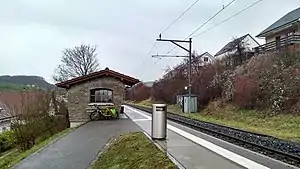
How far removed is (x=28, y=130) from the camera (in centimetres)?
1886

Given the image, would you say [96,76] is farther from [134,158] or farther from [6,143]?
[134,158]

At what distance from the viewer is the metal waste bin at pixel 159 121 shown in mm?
10922

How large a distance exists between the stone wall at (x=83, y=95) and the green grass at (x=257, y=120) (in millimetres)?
6808

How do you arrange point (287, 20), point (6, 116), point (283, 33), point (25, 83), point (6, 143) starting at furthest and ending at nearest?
point (283, 33), point (287, 20), point (25, 83), point (6, 116), point (6, 143)

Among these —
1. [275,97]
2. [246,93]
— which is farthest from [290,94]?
[246,93]

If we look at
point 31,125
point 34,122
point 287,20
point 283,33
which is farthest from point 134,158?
point 287,20

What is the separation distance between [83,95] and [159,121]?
13468mm

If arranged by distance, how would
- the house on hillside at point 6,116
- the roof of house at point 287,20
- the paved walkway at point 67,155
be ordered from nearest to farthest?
the paved walkway at point 67,155, the house on hillside at point 6,116, the roof of house at point 287,20

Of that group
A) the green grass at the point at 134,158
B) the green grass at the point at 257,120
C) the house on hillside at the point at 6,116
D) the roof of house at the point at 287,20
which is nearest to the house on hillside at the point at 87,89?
the house on hillside at the point at 6,116

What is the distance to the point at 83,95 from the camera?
23625 millimetres

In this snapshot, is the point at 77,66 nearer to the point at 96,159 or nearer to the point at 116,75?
the point at 116,75

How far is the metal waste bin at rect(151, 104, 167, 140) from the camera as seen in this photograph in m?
10.9

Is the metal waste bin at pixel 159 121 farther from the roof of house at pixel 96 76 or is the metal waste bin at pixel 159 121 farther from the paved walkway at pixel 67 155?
the roof of house at pixel 96 76

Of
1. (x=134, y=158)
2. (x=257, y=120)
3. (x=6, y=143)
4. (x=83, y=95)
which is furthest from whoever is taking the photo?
(x=83, y=95)
